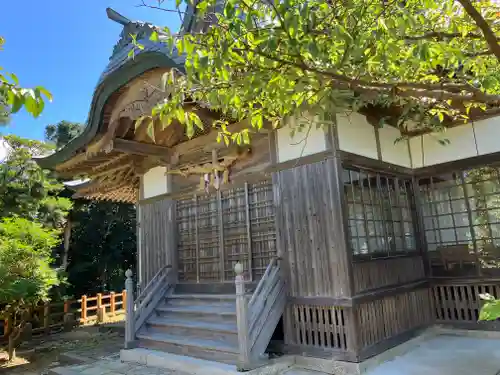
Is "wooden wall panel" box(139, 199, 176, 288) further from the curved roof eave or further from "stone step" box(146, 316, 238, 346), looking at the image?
the curved roof eave

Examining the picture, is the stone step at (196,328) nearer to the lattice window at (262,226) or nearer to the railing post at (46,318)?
the lattice window at (262,226)

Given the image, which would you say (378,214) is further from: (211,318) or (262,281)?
(211,318)

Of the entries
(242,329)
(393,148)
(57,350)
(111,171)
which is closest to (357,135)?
(393,148)

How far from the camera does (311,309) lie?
5262mm

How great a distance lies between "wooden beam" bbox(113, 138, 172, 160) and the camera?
6.48 metres

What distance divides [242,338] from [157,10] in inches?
143

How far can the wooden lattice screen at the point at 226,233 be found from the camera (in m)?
5.99

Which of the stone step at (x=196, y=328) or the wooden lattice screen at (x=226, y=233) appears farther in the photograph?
the wooden lattice screen at (x=226, y=233)

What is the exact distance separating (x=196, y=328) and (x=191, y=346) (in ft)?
0.96

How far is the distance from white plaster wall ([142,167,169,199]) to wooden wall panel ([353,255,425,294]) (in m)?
3.93

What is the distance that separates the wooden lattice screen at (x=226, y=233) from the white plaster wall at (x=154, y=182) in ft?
1.97

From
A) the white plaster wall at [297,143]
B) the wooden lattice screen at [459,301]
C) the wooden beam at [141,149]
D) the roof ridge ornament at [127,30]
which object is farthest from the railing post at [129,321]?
the wooden lattice screen at [459,301]

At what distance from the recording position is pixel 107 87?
595cm

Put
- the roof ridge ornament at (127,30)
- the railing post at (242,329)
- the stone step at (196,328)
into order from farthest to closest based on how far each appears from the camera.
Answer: the roof ridge ornament at (127,30) → the stone step at (196,328) → the railing post at (242,329)
